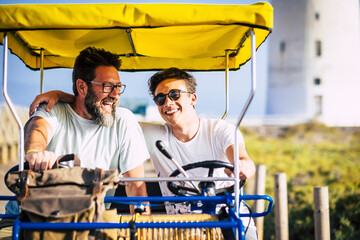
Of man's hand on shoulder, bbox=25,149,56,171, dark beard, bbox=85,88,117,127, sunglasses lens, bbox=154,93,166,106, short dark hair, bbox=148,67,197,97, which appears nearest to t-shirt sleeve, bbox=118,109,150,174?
dark beard, bbox=85,88,117,127

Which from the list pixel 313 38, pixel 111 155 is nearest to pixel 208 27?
pixel 111 155

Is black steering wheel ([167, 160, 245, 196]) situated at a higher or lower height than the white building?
lower

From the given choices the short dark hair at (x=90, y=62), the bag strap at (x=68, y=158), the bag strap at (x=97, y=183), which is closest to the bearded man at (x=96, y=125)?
the short dark hair at (x=90, y=62)

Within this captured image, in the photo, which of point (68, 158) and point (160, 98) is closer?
point (68, 158)

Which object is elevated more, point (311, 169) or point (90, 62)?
point (90, 62)

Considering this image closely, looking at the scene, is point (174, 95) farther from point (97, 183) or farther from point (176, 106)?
point (97, 183)

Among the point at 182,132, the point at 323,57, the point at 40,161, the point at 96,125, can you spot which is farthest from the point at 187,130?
the point at 323,57

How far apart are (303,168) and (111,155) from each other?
1247 centimetres

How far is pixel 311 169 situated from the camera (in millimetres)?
14305

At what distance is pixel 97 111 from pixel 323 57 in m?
34.9

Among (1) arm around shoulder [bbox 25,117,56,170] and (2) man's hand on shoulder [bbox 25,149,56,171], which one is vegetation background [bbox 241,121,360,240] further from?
(2) man's hand on shoulder [bbox 25,149,56,171]

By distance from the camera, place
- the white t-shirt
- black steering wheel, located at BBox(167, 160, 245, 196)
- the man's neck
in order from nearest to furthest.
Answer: black steering wheel, located at BBox(167, 160, 245, 196), the white t-shirt, the man's neck

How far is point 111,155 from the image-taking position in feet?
10.9

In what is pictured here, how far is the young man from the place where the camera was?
12.0 feet
